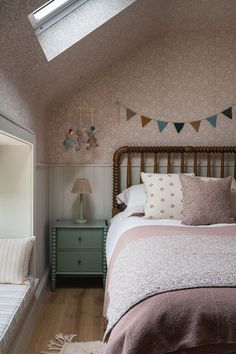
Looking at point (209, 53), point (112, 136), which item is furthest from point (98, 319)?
point (209, 53)

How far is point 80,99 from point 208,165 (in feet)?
4.62

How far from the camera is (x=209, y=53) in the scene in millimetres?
3291

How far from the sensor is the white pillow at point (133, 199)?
275cm

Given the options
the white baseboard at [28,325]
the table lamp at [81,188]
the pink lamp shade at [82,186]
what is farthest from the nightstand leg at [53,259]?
the pink lamp shade at [82,186]

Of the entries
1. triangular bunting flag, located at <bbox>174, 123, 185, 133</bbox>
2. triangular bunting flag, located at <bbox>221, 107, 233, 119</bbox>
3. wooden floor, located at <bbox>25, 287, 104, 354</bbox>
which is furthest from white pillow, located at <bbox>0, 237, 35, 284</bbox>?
triangular bunting flag, located at <bbox>221, 107, 233, 119</bbox>

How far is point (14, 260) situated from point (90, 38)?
1.58m

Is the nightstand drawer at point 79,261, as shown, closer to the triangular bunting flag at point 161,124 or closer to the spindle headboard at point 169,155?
the spindle headboard at point 169,155

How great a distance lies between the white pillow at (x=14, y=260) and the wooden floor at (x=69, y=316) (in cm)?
42

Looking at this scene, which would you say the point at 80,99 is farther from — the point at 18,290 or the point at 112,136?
the point at 18,290

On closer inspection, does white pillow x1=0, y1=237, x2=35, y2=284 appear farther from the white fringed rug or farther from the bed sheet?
the bed sheet

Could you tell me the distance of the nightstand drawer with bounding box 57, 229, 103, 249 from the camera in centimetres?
301

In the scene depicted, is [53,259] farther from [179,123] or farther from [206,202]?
[179,123]

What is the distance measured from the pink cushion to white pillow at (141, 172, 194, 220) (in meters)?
0.11

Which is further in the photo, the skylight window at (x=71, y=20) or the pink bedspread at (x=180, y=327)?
the skylight window at (x=71, y=20)
